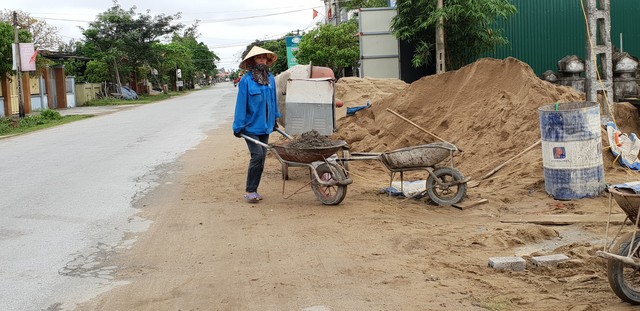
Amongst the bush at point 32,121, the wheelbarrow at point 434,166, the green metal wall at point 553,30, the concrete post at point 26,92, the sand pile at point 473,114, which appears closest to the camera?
the wheelbarrow at point 434,166

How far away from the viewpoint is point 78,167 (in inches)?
512

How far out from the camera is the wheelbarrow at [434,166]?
28.6 feet

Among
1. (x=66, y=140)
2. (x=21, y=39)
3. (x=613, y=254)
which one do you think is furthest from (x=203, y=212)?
(x=21, y=39)

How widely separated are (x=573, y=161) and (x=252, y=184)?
402 centimetres

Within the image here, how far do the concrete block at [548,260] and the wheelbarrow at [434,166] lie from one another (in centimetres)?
286

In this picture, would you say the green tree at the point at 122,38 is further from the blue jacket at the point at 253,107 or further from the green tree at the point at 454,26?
the blue jacket at the point at 253,107

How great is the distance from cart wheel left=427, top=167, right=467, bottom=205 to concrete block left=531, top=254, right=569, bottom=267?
2.89 m

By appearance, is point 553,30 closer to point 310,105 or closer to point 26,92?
point 310,105

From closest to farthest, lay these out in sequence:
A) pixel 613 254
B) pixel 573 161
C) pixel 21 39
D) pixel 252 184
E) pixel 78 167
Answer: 1. pixel 613 254
2. pixel 573 161
3. pixel 252 184
4. pixel 78 167
5. pixel 21 39

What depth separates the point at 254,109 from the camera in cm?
923

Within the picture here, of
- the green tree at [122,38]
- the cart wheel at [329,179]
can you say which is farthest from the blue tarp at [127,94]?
the cart wheel at [329,179]

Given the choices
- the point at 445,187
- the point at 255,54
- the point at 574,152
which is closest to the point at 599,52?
the point at 574,152

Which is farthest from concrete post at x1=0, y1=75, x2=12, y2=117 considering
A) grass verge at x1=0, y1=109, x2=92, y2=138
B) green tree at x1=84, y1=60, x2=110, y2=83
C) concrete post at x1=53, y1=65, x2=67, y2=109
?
green tree at x1=84, y1=60, x2=110, y2=83

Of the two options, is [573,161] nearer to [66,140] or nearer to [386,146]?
[386,146]
